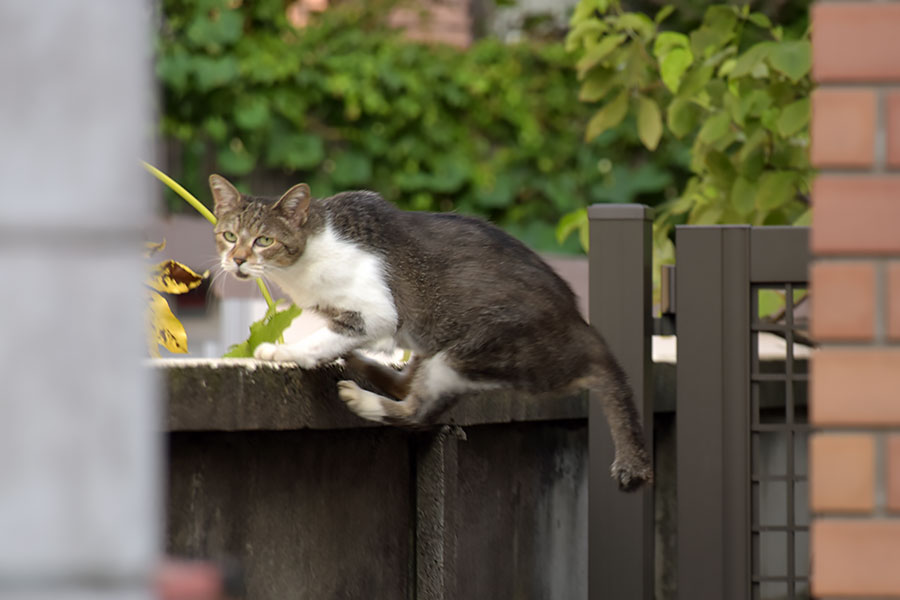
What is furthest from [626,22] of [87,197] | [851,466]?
[87,197]

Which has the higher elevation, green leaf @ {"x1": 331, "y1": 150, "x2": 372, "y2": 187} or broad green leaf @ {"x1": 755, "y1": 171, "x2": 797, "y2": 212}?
green leaf @ {"x1": 331, "y1": 150, "x2": 372, "y2": 187}

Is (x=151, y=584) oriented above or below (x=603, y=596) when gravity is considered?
above

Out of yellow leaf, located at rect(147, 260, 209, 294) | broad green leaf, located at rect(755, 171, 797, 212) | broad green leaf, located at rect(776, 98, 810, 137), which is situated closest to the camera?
yellow leaf, located at rect(147, 260, 209, 294)

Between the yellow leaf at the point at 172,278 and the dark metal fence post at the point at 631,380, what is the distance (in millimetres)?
919

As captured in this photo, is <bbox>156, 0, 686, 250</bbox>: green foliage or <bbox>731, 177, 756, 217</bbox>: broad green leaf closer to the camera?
<bbox>731, 177, 756, 217</bbox>: broad green leaf

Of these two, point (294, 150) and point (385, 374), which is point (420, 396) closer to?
point (385, 374)

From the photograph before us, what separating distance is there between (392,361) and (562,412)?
42cm

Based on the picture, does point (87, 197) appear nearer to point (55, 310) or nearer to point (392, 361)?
point (55, 310)

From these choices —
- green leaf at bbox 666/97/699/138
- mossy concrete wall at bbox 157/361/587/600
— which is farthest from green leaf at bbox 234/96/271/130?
mossy concrete wall at bbox 157/361/587/600

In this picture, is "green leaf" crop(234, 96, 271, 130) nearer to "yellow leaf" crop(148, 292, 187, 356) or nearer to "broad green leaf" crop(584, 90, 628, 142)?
"broad green leaf" crop(584, 90, 628, 142)

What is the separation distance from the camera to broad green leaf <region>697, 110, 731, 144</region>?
3430mm

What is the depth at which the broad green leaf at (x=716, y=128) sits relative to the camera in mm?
3430

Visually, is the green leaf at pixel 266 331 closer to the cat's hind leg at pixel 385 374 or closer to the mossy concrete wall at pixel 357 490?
the cat's hind leg at pixel 385 374

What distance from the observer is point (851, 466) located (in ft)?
4.83
